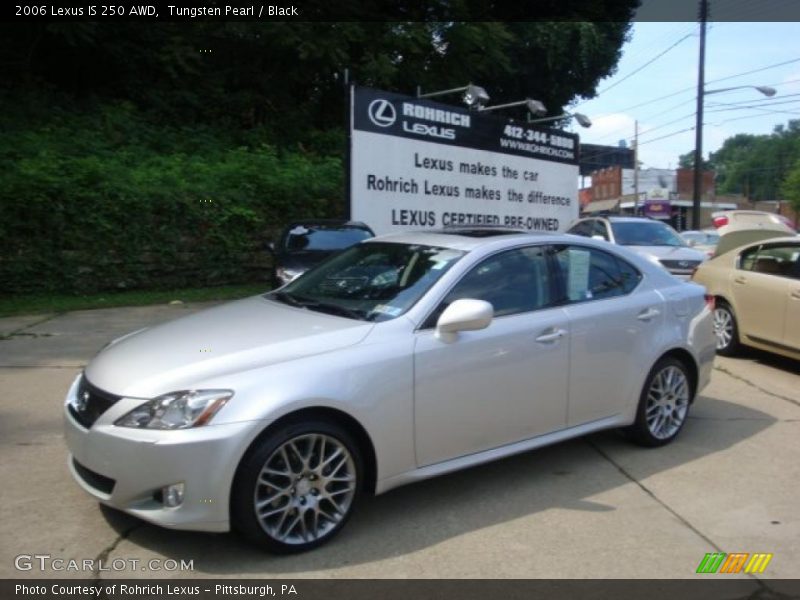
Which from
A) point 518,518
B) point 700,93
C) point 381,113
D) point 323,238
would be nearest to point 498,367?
point 518,518

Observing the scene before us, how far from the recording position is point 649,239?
13.0 m

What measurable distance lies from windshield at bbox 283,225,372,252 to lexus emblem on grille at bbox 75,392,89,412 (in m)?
7.27

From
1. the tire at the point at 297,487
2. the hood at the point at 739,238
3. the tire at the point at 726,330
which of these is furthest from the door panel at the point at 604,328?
the hood at the point at 739,238

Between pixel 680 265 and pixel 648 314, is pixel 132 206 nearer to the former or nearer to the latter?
pixel 680 265

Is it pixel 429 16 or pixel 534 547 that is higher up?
pixel 429 16

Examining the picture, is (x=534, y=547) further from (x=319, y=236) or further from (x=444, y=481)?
(x=319, y=236)

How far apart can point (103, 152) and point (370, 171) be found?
6984 mm

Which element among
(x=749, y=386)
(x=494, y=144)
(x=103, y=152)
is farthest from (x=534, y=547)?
(x=103, y=152)

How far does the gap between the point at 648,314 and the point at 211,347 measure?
3.02 metres

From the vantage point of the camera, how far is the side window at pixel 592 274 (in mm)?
4816

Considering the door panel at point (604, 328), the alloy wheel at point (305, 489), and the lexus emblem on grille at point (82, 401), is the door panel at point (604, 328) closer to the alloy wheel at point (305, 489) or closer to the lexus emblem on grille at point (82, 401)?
the alloy wheel at point (305, 489)

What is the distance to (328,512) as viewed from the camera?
367 cm

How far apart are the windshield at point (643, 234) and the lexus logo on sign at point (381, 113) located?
460cm

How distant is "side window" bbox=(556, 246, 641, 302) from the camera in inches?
190
